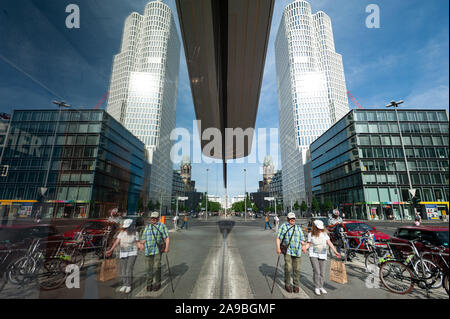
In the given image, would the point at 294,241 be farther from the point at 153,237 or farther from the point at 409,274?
→ the point at 153,237

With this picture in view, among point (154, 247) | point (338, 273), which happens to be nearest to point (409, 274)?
point (338, 273)

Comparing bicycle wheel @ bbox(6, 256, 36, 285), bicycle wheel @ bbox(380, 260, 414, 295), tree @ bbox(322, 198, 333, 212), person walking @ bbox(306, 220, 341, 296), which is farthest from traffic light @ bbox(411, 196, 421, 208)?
tree @ bbox(322, 198, 333, 212)

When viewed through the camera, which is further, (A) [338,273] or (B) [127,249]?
(A) [338,273]

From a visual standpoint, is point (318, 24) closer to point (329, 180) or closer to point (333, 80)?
Answer: point (333, 80)

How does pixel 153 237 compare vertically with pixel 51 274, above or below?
above

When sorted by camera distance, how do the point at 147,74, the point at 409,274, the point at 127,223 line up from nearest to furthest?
the point at 147,74 < the point at 127,223 < the point at 409,274

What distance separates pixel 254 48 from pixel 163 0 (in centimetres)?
127

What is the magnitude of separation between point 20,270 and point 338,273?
23.0ft

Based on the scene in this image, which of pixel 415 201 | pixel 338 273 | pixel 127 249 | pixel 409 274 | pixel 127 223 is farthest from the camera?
pixel 338 273

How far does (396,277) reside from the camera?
421 cm

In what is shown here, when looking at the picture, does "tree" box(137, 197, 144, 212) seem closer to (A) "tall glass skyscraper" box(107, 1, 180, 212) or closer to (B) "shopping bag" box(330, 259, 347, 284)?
(A) "tall glass skyscraper" box(107, 1, 180, 212)

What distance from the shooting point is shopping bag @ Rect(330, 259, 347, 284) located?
4.41m
